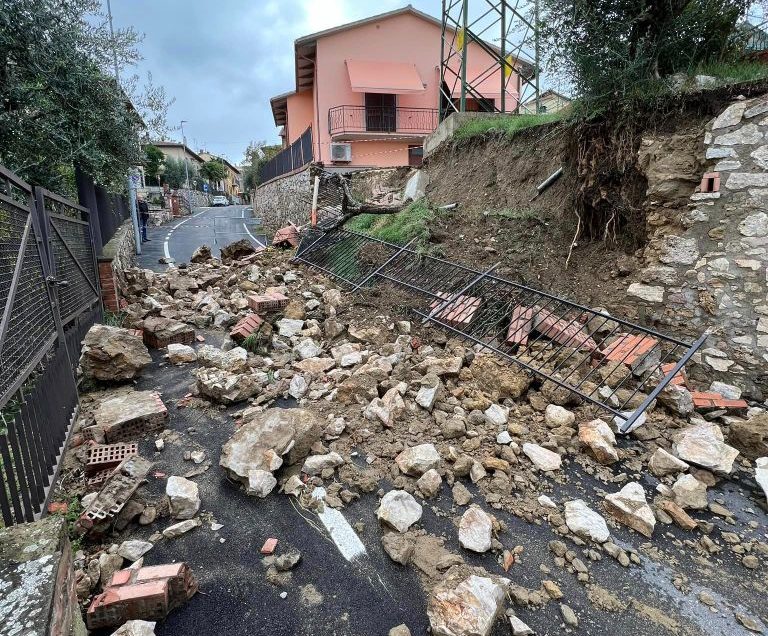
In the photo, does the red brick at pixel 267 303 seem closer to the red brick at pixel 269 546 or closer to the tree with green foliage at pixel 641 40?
the red brick at pixel 269 546

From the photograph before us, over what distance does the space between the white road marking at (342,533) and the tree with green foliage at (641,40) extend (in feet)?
14.6

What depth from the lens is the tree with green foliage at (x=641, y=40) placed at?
386cm

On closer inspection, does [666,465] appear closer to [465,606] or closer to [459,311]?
[465,606]

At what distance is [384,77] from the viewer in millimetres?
15695

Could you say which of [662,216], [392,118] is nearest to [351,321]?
[662,216]

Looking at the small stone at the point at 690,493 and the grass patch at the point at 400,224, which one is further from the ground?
the grass patch at the point at 400,224

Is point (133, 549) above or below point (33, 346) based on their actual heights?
below

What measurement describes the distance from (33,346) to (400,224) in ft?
16.6

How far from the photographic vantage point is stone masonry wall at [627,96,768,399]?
10.7 ft

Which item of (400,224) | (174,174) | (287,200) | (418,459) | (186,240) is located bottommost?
(418,459)

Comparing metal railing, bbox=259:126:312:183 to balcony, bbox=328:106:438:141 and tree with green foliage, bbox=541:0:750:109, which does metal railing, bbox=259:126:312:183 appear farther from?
tree with green foliage, bbox=541:0:750:109

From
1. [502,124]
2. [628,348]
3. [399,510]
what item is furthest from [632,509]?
[502,124]

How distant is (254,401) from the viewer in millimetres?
3350

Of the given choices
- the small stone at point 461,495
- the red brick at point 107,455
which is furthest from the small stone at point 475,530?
the red brick at point 107,455
